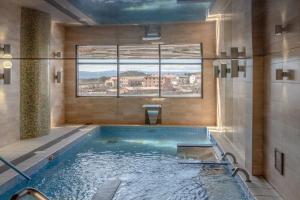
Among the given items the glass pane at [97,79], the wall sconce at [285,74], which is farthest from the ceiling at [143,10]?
the wall sconce at [285,74]

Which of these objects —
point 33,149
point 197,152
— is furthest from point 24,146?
point 197,152

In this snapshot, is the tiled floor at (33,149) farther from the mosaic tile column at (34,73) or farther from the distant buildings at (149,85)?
the distant buildings at (149,85)

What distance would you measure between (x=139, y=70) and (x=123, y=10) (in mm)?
3412

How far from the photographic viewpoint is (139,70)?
11258 mm

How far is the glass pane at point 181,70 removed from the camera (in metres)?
10.9

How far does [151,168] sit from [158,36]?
5.39 m

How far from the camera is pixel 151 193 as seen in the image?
4.66 m

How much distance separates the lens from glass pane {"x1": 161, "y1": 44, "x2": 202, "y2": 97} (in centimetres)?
1089

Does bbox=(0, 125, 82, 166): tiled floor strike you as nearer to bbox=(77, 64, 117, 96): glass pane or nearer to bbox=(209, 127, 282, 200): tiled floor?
bbox=(77, 64, 117, 96): glass pane

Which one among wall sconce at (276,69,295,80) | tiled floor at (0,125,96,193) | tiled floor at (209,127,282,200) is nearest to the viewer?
wall sconce at (276,69,295,80)

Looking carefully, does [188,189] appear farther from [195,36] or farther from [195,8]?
[195,36]

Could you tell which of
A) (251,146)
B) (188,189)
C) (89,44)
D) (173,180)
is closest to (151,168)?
(173,180)

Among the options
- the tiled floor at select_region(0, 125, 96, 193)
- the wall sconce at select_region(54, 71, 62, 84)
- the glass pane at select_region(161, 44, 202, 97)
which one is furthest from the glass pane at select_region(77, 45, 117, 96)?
the tiled floor at select_region(0, 125, 96, 193)

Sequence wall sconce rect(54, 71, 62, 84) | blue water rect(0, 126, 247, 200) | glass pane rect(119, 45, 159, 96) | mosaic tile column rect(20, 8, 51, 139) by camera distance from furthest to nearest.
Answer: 1. glass pane rect(119, 45, 159, 96)
2. wall sconce rect(54, 71, 62, 84)
3. mosaic tile column rect(20, 8, 51, 139)
4. blue water rect(0, 126, 247, 200)
